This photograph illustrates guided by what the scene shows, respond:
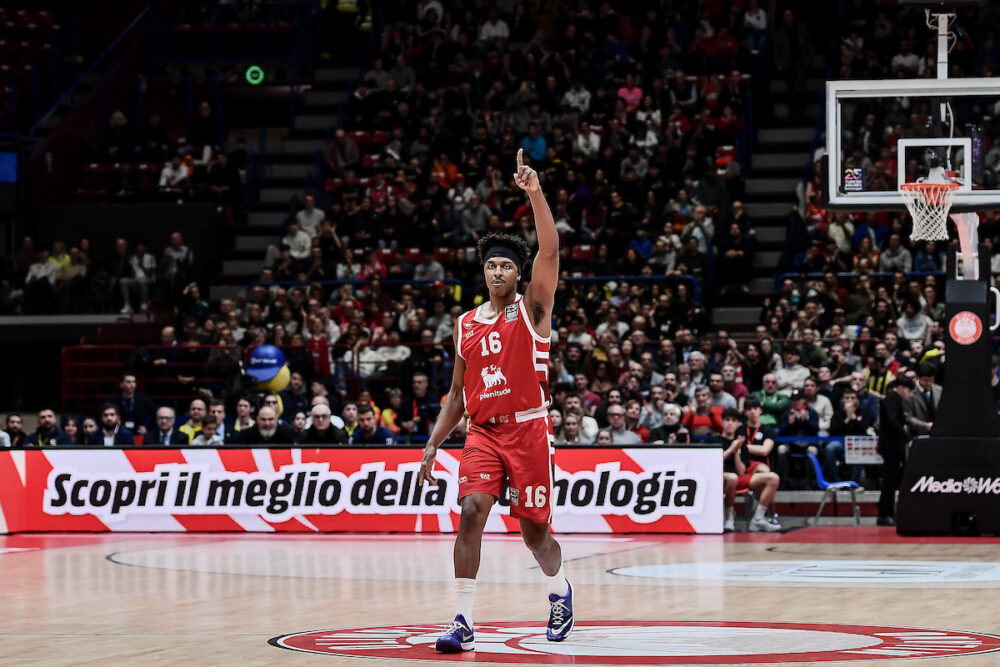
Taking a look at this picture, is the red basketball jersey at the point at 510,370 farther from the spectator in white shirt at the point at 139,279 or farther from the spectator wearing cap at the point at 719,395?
the spectator in white shirt at the point at 139,279

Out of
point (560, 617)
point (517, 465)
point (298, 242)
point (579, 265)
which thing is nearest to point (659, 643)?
point (560, 617)

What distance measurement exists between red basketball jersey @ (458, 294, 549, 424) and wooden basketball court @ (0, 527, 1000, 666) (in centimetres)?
122

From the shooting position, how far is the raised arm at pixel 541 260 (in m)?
8.29

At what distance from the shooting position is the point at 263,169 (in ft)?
95.8

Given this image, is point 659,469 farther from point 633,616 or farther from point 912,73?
point 912,73

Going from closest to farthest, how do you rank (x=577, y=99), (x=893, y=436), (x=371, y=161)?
(x=893, y=436), (x=577, y=99), (x=371, y=161)

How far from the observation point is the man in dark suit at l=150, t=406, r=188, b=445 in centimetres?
1958

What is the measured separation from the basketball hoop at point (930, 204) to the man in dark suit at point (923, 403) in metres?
2.43

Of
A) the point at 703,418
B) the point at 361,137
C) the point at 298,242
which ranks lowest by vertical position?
the point at 703,418

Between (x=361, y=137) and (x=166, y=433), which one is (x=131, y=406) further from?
(x=361, y=137)

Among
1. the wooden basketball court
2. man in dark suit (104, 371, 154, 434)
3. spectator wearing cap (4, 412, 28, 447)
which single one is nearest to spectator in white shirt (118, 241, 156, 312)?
man in dark suit (104, 371, 154, 434)

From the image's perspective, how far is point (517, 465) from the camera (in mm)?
8594

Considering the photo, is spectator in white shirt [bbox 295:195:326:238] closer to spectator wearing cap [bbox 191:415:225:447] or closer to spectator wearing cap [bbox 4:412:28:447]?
spectator wearing cap [bbox 191:415:225:447]

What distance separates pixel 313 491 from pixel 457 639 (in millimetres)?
9855
